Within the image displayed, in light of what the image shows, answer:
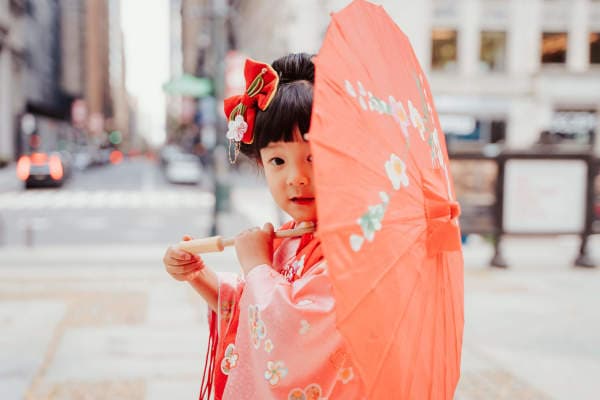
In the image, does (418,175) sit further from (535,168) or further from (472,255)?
(472,255)

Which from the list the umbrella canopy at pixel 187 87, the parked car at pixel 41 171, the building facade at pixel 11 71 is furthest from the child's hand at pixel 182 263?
the building facade at pixel 11 71

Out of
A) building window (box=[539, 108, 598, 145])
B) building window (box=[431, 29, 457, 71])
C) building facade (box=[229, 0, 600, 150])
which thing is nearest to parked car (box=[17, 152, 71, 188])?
building facade (box=[229, 0, 600, 150])

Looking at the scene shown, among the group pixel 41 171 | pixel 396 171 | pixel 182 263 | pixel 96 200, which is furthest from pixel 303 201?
pixel 41 171

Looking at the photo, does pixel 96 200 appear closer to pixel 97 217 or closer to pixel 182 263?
pixel 97 217

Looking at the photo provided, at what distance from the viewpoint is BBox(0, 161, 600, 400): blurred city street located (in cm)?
421

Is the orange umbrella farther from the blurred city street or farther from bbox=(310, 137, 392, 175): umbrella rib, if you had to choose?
the blurred city street

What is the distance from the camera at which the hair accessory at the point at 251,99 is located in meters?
1.74

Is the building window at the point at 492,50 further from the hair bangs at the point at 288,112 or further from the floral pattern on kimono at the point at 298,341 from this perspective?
the floral pattern on kimono at the point at 298,341

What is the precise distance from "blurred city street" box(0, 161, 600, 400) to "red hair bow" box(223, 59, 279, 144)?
8.59ft

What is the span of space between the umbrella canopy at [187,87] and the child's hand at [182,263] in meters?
11.3

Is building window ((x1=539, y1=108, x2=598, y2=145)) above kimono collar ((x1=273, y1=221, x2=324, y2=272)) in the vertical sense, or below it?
above

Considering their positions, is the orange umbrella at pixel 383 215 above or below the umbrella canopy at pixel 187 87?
below

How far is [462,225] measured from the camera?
336 inches

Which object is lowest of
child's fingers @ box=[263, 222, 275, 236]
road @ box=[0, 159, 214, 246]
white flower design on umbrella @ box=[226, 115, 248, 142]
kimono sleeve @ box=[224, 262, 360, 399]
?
road @ box=[0, 159, 214, 246]
